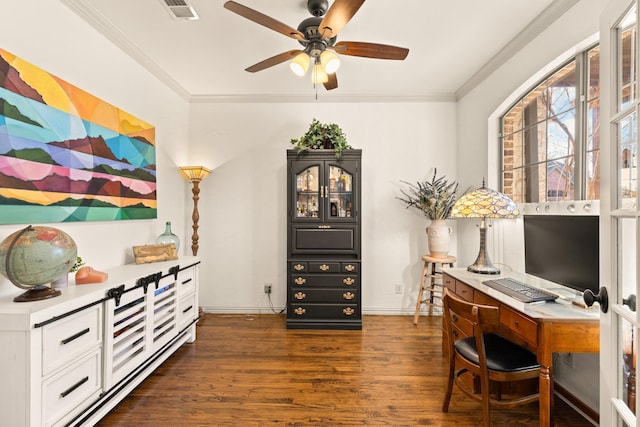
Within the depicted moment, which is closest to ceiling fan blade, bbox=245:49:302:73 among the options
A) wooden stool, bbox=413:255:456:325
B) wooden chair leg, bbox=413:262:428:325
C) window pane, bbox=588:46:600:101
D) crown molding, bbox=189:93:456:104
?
crown molding, bbox=189:93:456:104

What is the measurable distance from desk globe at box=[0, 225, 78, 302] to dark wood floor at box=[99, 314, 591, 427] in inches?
39.8

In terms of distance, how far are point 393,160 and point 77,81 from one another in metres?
3.09

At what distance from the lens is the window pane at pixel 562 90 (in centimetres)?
213

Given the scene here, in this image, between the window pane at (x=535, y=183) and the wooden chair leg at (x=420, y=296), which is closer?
the window pane at (x=535, y=183)

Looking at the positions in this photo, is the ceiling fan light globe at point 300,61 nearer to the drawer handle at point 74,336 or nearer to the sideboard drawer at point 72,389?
the drawer handle at point 74,336

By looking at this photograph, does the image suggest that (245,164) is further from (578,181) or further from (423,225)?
(578,181)

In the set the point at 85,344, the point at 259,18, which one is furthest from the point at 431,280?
the point at 85,344

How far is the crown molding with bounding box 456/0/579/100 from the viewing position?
203 centimetres

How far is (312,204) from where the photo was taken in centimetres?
332

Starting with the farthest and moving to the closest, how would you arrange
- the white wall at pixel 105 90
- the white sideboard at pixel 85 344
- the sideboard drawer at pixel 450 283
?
the sideboard drawer at pixel 450 283
the white wall at pixel 105 90
the white sideboard at pixel 85 344

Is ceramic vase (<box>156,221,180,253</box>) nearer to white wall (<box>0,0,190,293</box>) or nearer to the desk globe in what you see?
white wall (<box>0,0,190,293</box>)

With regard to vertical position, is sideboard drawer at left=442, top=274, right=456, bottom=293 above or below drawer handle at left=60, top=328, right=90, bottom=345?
above

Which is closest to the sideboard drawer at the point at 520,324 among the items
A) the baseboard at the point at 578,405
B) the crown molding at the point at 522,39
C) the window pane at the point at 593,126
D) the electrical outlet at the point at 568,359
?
the electrical outlet at the point at 568,359

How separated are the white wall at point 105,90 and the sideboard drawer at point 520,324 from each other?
2.84m
